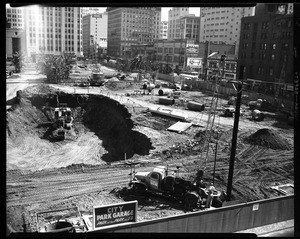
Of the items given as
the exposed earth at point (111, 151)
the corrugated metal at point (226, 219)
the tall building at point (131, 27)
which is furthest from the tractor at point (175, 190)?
the tall building at point (131, 27)

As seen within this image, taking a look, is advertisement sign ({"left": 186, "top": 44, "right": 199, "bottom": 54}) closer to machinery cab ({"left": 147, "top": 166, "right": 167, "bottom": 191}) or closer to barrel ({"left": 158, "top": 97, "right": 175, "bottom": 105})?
barrel ({"left": 158, "top": 97, "right": 175, "bottom": 105})

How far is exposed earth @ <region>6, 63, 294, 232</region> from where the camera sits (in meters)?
16.3

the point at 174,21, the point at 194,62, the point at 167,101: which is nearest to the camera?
the point at 167,101

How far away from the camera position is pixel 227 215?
10859 millimetres

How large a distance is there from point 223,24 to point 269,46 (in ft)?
194

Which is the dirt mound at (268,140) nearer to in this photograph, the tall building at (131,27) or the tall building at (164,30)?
the tall building at (131,27)

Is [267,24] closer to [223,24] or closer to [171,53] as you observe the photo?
[171,53]

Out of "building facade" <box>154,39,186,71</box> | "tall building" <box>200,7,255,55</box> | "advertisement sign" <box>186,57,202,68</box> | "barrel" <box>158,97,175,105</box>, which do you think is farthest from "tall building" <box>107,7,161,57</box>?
"barrel" <box>158,97,175,105</box>

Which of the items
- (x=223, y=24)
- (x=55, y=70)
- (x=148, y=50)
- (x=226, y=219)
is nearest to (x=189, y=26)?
(x=223, y=24)

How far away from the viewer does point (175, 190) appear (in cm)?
1564

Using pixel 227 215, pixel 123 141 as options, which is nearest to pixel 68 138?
pixel 123 141

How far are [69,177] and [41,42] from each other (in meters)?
68.7

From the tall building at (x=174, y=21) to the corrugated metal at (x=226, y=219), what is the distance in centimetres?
11734

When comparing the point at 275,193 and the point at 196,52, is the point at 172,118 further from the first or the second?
the point at 196,52
